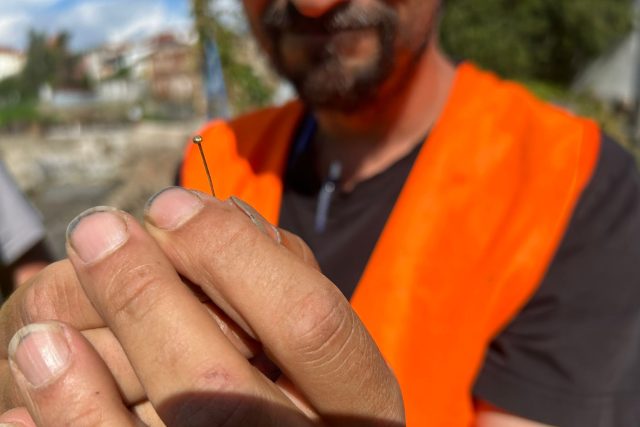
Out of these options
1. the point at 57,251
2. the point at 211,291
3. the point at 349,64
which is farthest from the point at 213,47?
the point at 211,291

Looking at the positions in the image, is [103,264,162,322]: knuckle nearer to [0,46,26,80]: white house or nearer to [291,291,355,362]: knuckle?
[291,291,355,362]: knuckle

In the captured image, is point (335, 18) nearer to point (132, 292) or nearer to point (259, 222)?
point (259, 222)

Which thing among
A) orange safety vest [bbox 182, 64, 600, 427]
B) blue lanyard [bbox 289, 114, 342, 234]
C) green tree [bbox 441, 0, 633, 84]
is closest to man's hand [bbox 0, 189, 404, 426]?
orange safety vest [bbox 182, 64, 600, 427]

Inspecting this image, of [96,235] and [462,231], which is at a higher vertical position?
[96,235]

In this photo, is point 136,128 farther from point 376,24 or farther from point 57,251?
point 376,24

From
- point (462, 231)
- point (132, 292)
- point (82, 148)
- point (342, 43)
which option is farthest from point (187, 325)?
point (82, 148)

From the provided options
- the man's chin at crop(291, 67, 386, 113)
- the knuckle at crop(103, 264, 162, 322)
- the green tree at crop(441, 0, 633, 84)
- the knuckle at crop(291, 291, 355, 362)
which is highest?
the knuckle at crop(103, 264, 162, 322)
